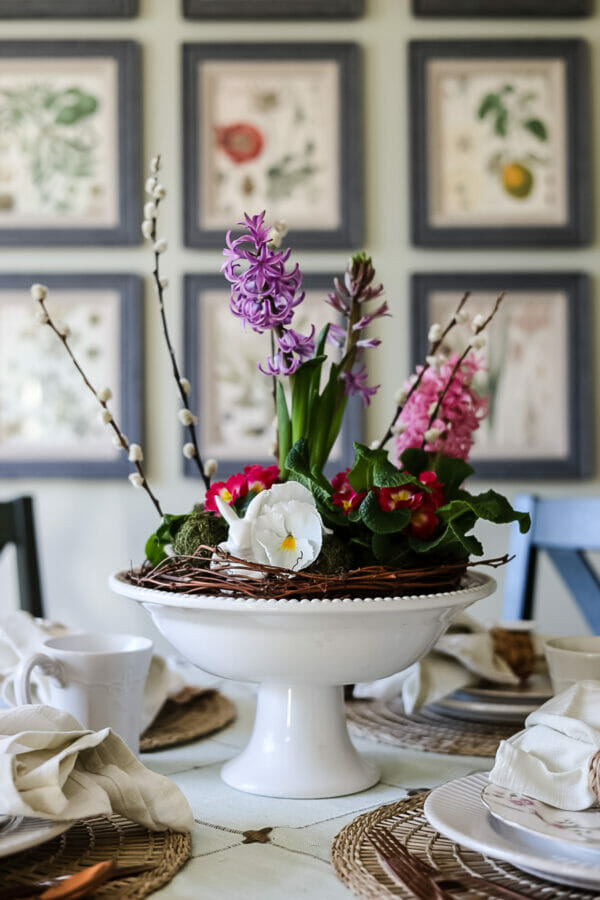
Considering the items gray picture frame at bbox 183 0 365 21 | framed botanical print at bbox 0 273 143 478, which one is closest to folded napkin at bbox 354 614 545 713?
framed botanical print at bbox 0 273 143 478

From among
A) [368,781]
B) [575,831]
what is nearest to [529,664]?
[368,781]

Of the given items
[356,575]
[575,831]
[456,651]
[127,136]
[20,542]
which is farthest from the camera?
[127,136]

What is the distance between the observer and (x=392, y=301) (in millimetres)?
2209

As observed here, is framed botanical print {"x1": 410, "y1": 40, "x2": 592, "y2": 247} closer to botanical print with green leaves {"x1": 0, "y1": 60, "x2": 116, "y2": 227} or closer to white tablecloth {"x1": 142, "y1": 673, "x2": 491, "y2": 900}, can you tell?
botanical print with green leaves {"x1": 0, "y1": 60, "x2": 116, "y2": 227}

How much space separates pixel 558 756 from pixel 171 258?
1734 millimetres

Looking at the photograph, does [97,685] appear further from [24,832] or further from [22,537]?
[22,537]

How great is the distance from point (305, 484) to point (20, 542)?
0.90 metres

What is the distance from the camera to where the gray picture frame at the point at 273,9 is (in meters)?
2.18

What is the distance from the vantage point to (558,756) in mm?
665

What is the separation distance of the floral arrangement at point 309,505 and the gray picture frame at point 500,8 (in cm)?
156

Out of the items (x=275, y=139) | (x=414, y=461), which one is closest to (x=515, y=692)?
(x=414, y=461)

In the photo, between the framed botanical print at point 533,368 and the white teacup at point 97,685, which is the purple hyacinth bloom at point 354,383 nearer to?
the white teacup at point 97,685

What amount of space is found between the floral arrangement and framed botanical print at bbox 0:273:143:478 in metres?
1.28

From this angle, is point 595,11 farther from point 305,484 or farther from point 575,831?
point 575,831
